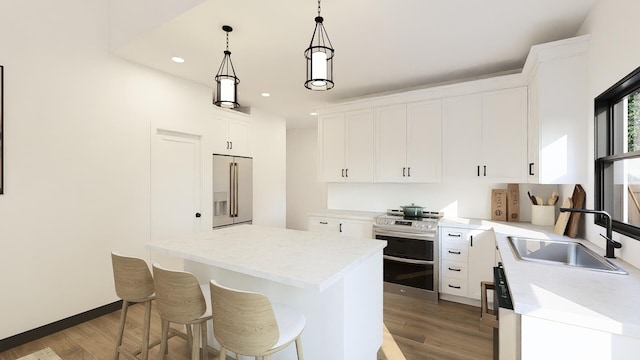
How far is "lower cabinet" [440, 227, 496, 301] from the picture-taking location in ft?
9.87

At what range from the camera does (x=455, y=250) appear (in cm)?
317

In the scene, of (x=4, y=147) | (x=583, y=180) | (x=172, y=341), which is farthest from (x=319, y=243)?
(x=4, y=147)

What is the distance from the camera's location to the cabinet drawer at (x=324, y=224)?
3.97 m

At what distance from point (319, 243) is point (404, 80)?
8.48ft

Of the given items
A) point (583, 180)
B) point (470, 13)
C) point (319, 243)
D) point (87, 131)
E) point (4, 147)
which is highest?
point (470, 13)

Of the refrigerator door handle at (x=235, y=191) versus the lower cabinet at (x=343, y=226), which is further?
the refrigerator door handle at (x=235, y=191)

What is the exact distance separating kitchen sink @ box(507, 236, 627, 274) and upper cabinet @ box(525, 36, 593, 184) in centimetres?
53

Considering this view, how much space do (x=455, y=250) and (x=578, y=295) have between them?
1939mm

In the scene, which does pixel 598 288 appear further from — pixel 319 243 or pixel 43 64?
pixel 43 64

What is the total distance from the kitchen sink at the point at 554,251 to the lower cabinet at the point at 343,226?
1.68m

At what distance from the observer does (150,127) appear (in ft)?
10.9

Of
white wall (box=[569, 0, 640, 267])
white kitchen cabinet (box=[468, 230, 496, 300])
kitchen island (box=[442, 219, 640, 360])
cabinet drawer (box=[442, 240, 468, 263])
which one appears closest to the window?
white wall (box=[569, 0, 640, 267])

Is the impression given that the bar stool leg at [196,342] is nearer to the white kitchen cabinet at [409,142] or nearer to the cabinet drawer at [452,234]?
the cabinet drawer at [452,234]

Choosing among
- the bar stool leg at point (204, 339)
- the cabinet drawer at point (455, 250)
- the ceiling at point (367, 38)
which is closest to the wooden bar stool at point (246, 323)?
the bar stool leg at point (204, 339)
